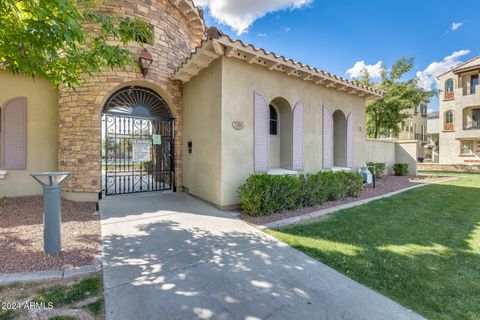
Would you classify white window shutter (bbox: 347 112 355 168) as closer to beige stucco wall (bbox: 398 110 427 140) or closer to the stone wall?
the stone wall

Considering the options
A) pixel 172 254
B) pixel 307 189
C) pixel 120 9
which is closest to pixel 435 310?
pixel 172 254

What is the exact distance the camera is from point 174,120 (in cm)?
809

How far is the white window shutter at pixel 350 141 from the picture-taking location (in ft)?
31.1

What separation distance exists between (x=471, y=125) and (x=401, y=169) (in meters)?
16.2

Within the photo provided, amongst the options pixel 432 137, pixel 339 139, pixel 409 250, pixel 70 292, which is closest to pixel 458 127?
pixel 432 137

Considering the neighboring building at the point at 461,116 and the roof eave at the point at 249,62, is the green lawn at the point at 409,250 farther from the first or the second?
the neighboring building at the point at 461,116

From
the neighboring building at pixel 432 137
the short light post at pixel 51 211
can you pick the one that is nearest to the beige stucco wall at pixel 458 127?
the neighboring building at pixel 432 137

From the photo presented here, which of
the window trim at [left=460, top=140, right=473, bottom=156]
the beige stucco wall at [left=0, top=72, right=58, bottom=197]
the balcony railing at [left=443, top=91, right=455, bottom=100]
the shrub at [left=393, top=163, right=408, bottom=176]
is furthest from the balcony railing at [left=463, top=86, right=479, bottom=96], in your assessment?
the beige stucco wall at [left=0, top=72, right=58, bottom=197]

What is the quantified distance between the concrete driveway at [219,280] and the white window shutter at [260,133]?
2394 millimetres

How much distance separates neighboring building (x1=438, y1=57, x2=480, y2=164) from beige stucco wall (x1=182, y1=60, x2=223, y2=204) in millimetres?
28033

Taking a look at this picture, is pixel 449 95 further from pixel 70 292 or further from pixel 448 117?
pixel 70 292

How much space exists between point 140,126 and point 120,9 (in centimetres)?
360

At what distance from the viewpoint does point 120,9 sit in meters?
6.95

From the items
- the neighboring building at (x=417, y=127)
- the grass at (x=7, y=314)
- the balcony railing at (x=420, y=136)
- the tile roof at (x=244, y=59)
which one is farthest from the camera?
the balcony railing at (x=420, y=136)
